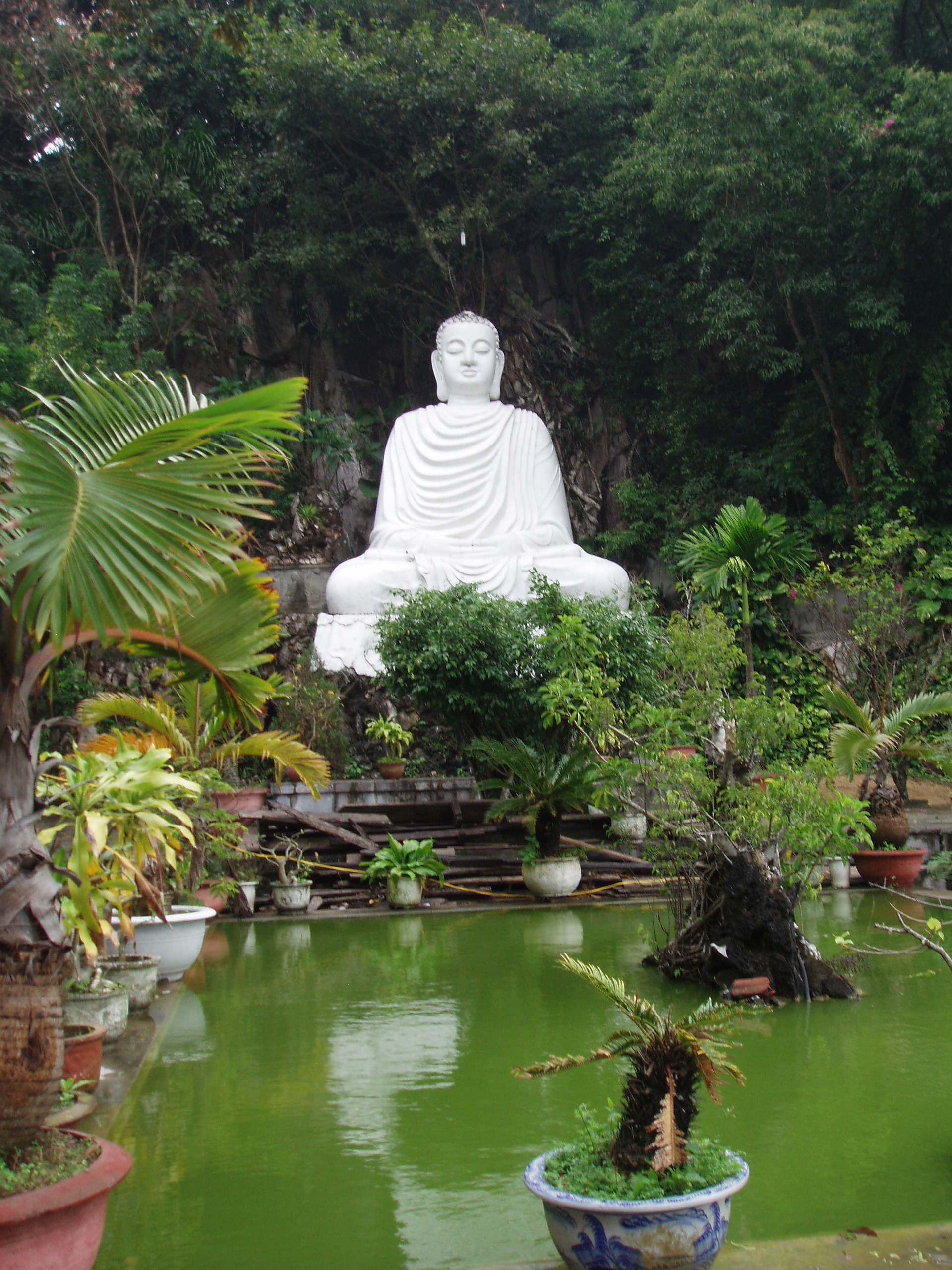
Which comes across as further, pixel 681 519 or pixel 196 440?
pixel 681 519

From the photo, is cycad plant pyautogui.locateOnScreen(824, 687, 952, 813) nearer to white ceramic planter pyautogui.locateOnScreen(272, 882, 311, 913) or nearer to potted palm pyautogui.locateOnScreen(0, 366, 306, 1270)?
white ceramic planter pyautogui.locateOnScreen(272, 882, 311, 913)

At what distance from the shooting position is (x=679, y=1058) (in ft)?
7.82

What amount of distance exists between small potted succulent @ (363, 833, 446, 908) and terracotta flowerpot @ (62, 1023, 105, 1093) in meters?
4.22

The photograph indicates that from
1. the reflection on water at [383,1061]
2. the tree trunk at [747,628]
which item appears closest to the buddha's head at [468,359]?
the tree trunk at [747,628]

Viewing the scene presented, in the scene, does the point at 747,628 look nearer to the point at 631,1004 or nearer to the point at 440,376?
the point at 440,376

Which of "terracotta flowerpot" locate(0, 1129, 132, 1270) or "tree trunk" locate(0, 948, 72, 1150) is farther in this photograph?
"tree trunk" locate(0, 948, 72, 1150)

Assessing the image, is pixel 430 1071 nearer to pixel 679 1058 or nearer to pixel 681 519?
pixel 679 1058

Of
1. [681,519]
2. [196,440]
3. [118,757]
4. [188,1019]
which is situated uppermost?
[681,519]

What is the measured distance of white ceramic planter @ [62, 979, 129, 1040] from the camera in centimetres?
441

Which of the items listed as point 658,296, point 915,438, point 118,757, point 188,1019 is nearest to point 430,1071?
point 188,1019

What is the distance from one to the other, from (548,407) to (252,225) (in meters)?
5.18

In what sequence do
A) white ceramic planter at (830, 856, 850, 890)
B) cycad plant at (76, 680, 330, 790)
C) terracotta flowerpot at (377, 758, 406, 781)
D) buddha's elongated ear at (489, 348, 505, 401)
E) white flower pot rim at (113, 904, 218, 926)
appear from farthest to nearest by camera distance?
buddha's elongated ear at (489, 348, 505, 401)
terracotta flowerpot at (377, 758, 406, 781)
white ceramic planter at (830, 856, 850, 890)
cycad plant at (76, 680, 330, 790)
white flower pot rim at (113, 904, 218, 926)

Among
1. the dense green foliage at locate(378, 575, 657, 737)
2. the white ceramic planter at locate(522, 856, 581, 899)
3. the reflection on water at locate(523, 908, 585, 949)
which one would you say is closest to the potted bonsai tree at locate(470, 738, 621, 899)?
the white ceramic planter at locate(522, 856, 581, 899)

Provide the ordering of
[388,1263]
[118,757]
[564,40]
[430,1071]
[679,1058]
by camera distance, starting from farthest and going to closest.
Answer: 1. [564,40]
2. [430,1071]
3. [118,757]
4. [388,1263]
5. [679,1058]
